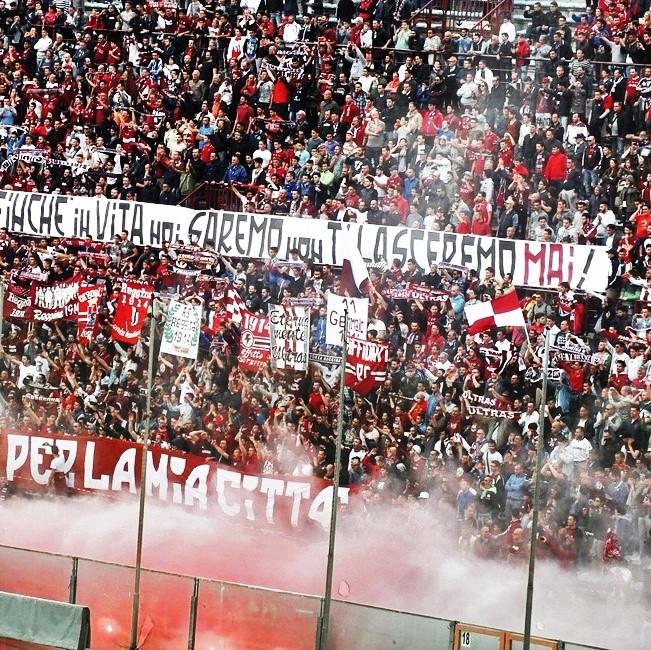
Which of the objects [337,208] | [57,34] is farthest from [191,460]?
[57,34]

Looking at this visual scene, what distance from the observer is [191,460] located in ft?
75.2

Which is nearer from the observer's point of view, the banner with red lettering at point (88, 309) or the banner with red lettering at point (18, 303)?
the banner with red lettering at point (88, 309)

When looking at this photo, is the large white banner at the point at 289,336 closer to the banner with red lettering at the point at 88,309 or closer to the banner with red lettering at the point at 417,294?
the banner with red lettering at the point at 417,294


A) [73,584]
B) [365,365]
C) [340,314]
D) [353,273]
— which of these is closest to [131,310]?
[353,273]

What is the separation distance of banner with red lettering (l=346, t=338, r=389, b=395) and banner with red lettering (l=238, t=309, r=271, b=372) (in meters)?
1.36

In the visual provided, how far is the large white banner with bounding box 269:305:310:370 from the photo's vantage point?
2216cm

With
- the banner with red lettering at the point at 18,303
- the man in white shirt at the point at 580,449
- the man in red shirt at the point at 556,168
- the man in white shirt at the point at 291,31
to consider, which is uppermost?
the man in white shirt at the point at 291,31

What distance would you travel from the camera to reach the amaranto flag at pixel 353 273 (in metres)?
23.5

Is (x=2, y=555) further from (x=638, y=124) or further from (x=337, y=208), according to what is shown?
(x=638, y=124)

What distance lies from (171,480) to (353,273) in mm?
3988

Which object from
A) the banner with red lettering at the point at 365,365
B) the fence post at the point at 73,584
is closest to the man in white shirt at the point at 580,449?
the banner with red lettering at the point at 365,365

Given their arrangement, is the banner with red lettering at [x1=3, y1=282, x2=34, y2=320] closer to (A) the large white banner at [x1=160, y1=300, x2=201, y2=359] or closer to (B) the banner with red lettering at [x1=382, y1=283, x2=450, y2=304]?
(A) the large white banner at [x1=160, y1=300, x2=201, y2=359]

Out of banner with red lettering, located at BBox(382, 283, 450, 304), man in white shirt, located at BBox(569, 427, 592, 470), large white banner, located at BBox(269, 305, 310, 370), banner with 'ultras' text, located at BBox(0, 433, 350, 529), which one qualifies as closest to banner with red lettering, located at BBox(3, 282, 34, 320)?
banner with 'ultras' text, located at BBox(0, 433, 350, 529)

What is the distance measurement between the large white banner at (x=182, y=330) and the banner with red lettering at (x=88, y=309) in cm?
279
